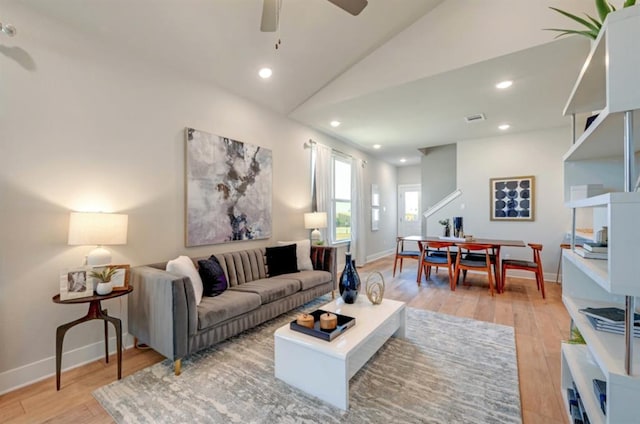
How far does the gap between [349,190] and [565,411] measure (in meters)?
4.85

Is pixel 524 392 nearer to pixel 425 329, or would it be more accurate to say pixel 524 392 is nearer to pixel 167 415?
pixel 425 329

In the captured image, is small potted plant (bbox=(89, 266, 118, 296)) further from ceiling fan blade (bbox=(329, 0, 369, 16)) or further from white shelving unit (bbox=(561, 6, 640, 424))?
white shelving unit (bbox=(561, 6, 640, 424))

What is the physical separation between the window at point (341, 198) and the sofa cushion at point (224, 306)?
9.97 feet

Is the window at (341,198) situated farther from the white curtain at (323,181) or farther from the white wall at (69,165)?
the white wall at (69,165)

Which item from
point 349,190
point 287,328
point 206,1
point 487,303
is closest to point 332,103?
point 206,1

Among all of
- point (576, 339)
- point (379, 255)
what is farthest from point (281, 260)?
point (379, 255)

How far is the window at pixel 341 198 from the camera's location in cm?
568

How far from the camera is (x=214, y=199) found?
3279 mm

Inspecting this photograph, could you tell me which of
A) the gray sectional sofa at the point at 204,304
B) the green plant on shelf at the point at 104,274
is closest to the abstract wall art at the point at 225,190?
the gray sectional sofa at the point at 204,304

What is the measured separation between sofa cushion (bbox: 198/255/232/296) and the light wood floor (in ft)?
→ 2.17

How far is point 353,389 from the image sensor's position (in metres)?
1.88

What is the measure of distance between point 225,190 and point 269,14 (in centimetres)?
197

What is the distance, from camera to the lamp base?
7.14ft

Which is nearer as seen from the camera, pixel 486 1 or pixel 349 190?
pixel 486 1
